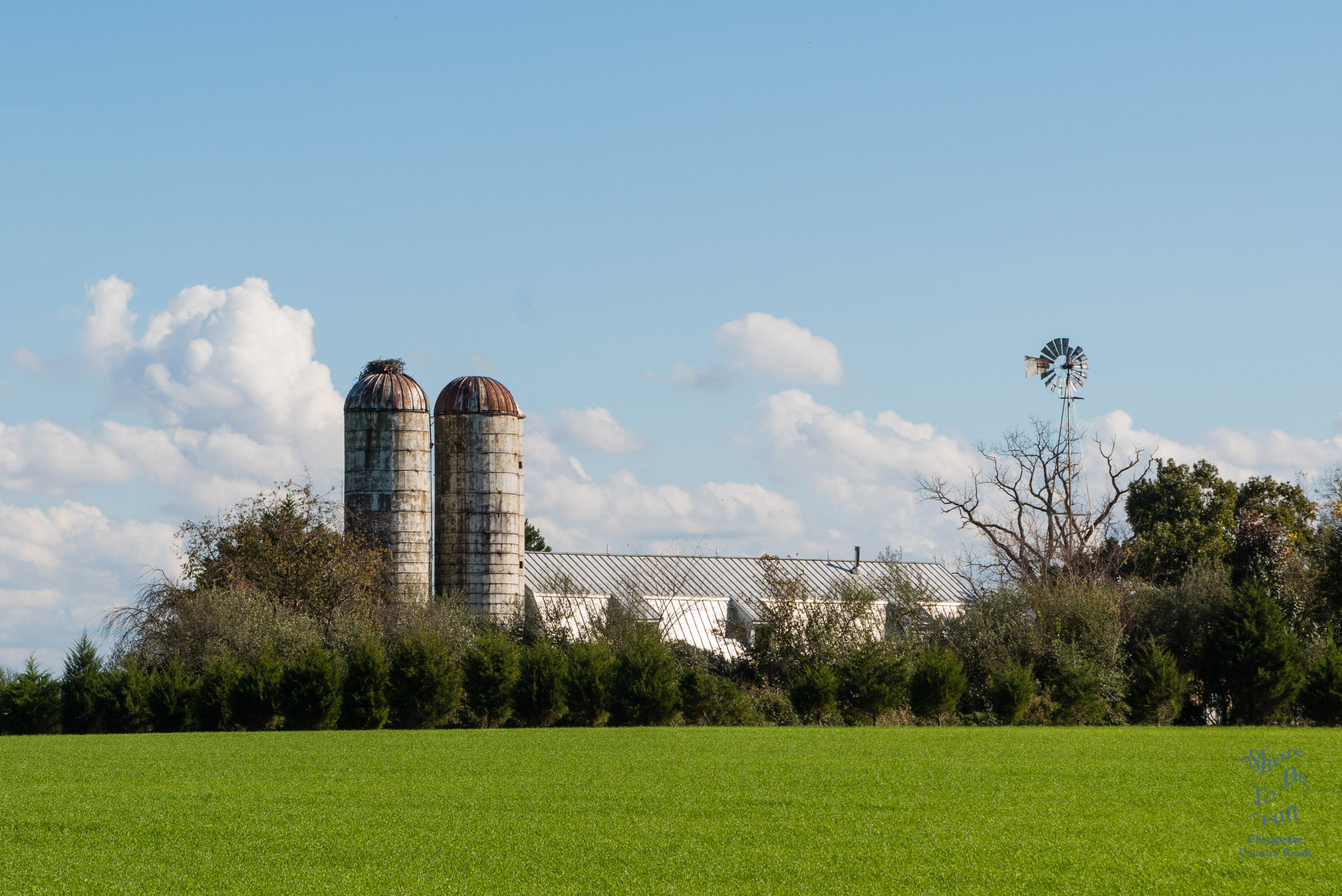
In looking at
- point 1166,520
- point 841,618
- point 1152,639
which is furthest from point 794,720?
point 1166,520

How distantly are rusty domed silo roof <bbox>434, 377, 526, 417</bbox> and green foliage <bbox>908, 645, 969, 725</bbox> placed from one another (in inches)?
540

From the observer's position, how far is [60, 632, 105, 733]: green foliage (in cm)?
2784

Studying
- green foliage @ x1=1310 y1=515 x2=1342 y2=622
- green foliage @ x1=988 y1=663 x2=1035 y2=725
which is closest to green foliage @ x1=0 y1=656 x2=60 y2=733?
green foliage @ x1=988 y1=663 x2=1035 y2=725

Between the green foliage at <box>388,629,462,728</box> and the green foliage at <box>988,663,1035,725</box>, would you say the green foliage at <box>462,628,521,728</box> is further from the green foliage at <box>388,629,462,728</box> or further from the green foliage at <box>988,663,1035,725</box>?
the green foliage at <box>988,663,1035,725</box>

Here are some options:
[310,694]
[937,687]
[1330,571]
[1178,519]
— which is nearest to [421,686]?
[310,694]

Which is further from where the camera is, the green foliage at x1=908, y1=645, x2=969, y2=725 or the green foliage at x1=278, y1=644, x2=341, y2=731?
the green foliage at x1=908, y1=645, x2=969, y2=725

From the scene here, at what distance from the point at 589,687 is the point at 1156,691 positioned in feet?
43.1

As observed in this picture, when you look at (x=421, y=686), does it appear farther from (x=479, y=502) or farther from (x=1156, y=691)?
(x=1156, y=691)

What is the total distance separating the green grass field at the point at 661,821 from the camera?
9719 mm

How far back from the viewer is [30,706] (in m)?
28.1

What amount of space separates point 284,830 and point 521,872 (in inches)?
128

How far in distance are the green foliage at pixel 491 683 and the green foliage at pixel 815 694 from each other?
627cm

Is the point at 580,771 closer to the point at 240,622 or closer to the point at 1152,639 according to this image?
the point at 240,622

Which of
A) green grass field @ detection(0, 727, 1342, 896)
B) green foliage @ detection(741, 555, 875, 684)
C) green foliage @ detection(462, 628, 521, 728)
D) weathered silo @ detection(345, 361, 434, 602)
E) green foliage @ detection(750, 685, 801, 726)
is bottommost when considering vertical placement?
green grass field @ detection(0, 727, 1342, 896)
